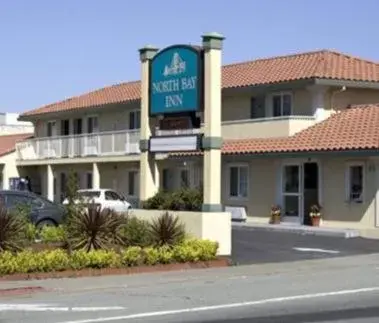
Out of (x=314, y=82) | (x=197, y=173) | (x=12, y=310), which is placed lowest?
(x=12, y=310)

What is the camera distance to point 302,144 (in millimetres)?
30859

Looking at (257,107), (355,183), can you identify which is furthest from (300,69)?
(355,183)

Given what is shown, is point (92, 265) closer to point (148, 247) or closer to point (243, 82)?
point (148, 247)

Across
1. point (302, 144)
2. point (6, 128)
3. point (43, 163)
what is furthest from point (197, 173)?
point (6, 128)

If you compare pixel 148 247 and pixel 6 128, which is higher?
pixel 6 128

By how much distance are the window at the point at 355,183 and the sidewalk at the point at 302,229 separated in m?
1.42

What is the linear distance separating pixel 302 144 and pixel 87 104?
65.3ft

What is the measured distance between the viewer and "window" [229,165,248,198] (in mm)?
34031

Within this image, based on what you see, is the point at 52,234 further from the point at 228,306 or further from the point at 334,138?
the point at 334,138

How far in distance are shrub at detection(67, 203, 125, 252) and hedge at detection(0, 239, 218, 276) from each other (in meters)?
0.30

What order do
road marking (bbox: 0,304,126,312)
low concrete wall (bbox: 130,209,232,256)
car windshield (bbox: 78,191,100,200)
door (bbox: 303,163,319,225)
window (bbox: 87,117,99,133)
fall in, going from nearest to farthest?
road marking (bbox: 0,304,126,312) → low concrete wall (bbox: 130,209,232,256) → car windshield (bbox: 78,191,100,200) → door (bbox: 303,163,319,225) → window (bbox: 87,117,99,133)

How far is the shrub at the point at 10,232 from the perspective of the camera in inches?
678

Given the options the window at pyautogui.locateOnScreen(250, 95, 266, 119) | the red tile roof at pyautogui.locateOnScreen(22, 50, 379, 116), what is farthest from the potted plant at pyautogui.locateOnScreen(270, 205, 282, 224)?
the red tile roof at pyautogui.locateOnScreen(22, 50, 379, 116)

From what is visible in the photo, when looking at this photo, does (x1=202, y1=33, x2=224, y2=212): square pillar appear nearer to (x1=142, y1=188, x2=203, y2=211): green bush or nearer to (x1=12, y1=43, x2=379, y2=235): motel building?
(x1=142, y1=188, x2=203, y2=211): green bush
